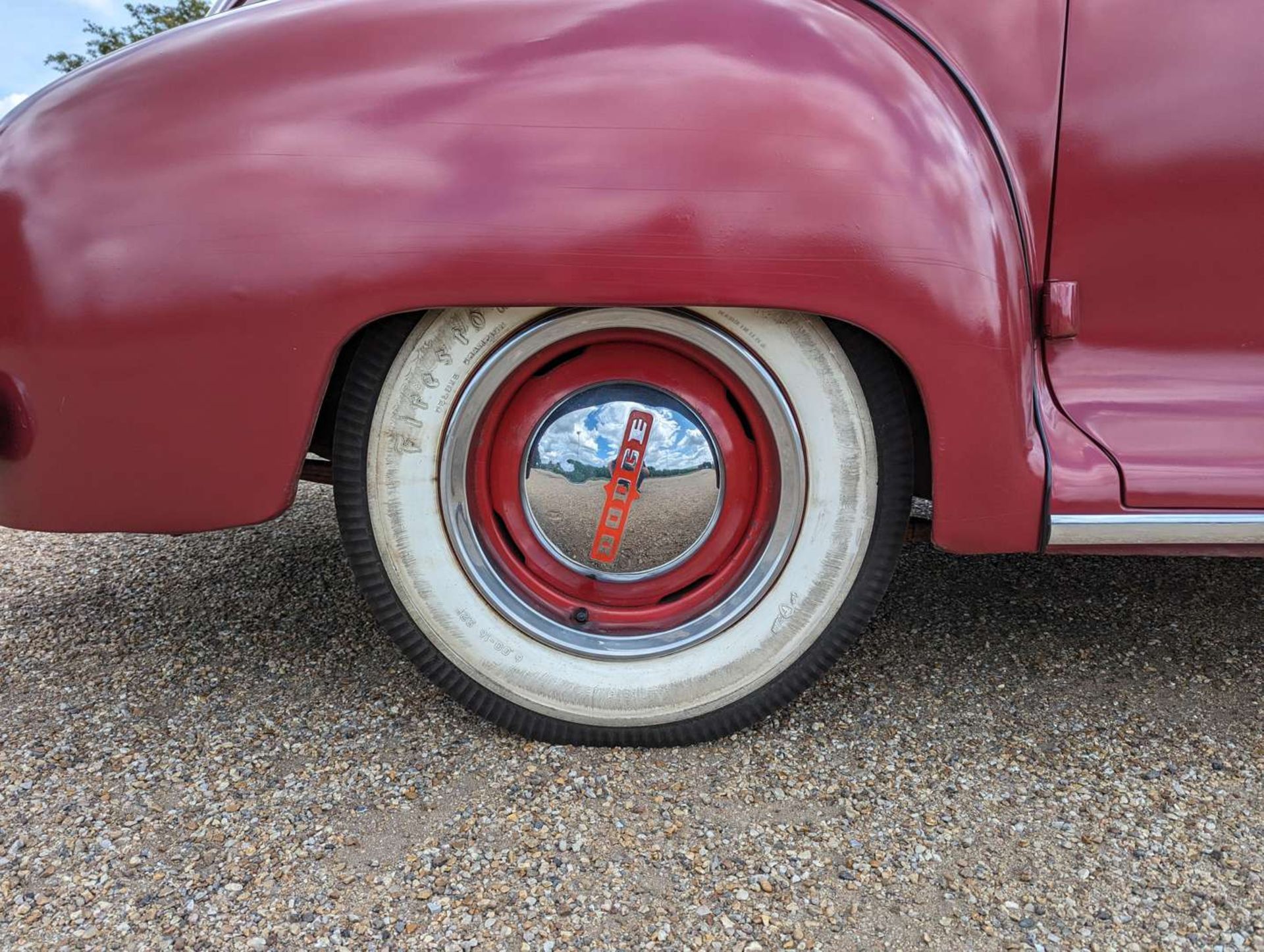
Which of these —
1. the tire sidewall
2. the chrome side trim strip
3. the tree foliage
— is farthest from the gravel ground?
the tree foliage

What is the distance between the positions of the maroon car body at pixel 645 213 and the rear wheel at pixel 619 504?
9cm

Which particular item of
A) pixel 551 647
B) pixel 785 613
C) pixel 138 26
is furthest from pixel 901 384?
pixel 138 26

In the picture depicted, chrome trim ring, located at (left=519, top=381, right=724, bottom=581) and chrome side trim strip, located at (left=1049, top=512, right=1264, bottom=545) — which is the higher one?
chrome trim ring, located at (left=519, top=381, right=724, bottom=581)

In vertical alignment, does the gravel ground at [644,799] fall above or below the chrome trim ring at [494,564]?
below

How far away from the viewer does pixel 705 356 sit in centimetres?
130

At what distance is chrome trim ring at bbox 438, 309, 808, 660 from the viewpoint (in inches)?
49.3

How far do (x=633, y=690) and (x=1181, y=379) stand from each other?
970 millimetres

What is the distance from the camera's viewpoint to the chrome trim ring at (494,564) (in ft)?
4.10

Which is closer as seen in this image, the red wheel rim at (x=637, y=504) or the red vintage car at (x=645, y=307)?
the red vintage car at (x=645, y=307)

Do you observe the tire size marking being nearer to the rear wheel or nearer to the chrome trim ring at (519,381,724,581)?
the rear wheel

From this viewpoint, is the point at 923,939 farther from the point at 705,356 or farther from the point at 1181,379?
the point at 1181,379

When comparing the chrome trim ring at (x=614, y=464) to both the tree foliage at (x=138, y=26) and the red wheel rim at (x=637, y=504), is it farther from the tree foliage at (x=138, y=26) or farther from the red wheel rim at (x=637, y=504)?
the tree foliage at (x=138, y=26)

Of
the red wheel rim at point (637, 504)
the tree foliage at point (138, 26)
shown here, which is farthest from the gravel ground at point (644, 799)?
the tree foliage at point (138, 26)

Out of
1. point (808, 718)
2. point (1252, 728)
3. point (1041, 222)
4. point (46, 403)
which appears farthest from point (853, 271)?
point (46, 403)
